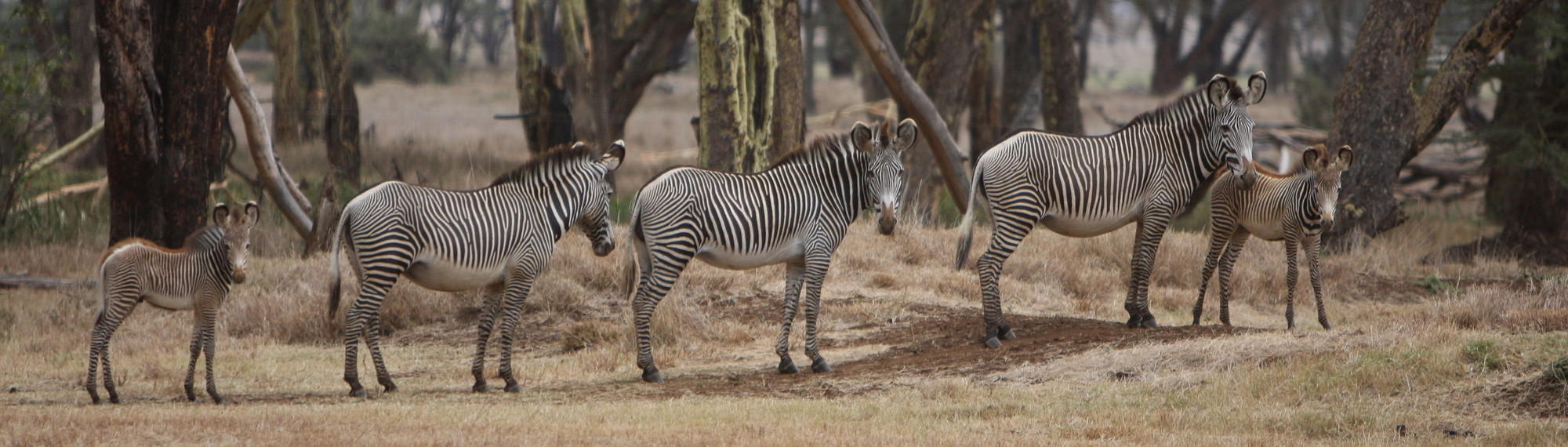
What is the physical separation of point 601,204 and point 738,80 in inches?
241

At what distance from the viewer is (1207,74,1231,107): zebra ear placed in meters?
10.0

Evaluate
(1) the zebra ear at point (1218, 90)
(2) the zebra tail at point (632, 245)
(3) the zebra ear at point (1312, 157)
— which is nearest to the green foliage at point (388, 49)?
(2) the zebra tail at point (632, 245)

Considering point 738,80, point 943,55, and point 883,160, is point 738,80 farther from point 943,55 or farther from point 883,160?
point 883,160

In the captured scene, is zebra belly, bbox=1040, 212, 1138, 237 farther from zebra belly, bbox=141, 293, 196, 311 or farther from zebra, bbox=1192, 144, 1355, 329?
zebra belly, bbox=141, 293, 196, 311

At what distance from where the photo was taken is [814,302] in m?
9.38

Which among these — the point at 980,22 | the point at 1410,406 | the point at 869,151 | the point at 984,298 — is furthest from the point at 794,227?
the point at 980,22

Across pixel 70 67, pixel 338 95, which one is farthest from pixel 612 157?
pixel 338 95

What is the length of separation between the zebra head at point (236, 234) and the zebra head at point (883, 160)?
3714mm

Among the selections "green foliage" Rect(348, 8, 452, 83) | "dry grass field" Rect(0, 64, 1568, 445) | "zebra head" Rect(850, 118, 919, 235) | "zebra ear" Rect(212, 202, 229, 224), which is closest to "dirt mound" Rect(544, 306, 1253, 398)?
"dry grass field" Rect(0, 64, 1568, 445)

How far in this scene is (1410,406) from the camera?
7363 millimetres

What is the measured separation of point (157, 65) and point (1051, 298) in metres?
7.61

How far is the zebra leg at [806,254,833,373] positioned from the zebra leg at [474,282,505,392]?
6.41ft

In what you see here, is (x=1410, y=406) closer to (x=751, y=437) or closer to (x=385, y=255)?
(x=751, y=437)

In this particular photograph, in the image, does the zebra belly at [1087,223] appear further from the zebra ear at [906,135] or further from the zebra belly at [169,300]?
the zebra belly at [169,300]
